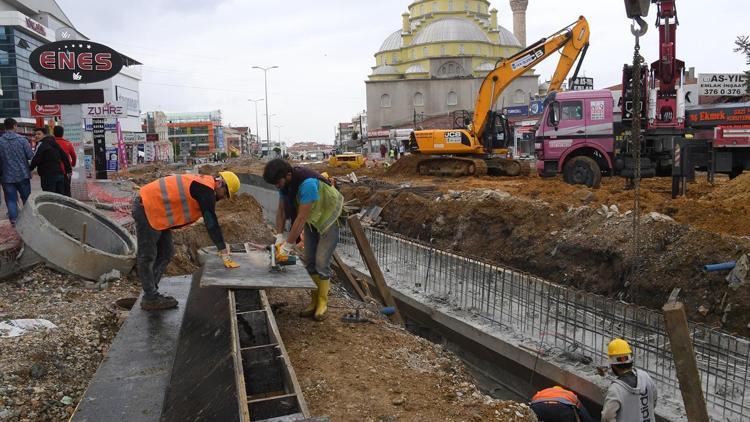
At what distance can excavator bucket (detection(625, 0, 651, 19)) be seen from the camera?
630cm

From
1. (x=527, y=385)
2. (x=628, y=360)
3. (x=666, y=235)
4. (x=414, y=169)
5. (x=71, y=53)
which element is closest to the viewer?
(x=628, y=360)

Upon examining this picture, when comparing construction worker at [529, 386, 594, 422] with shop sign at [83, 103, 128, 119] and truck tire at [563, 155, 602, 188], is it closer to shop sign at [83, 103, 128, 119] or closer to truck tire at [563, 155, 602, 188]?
truck tire at [563, 155, 602, 188]

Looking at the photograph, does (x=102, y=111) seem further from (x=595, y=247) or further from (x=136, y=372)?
(x=136, y=372)

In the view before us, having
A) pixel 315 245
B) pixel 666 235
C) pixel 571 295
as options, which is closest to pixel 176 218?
pixel 315 245

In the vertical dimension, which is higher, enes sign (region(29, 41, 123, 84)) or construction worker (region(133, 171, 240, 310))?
enes sign (region(29, 41, 123, 84))

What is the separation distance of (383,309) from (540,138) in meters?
10.4

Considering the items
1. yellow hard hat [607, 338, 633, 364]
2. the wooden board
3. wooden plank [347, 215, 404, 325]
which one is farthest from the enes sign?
Answer: yellow hard hat [607, 338, 633, 364]

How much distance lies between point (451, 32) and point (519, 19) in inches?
538

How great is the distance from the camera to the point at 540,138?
15922 mm

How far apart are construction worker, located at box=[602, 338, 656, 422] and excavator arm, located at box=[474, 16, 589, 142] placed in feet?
49.0

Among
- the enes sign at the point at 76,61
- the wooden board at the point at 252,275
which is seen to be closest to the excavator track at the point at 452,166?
the enes sign at the point at 76,61

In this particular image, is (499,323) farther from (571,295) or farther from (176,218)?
(176,218)

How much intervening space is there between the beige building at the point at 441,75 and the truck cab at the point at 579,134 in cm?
4653

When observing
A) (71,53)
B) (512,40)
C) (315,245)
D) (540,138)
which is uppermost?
(512,40)
